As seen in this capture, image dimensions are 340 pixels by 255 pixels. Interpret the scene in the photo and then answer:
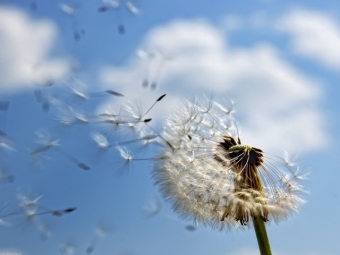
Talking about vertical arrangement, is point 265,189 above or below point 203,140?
below

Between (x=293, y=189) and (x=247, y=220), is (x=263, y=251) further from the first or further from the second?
(x=293, y=189)

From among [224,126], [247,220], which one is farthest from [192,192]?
[224,126]

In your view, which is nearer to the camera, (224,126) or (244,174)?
(244,174)

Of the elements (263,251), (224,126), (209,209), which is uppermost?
(224,126)

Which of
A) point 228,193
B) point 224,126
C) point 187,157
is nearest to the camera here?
point 228,193

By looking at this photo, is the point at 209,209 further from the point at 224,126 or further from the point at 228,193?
the point at 224,126

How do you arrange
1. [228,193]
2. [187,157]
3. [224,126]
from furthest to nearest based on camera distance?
1. [224,126]
2. [187,157]
3. [228,193]
